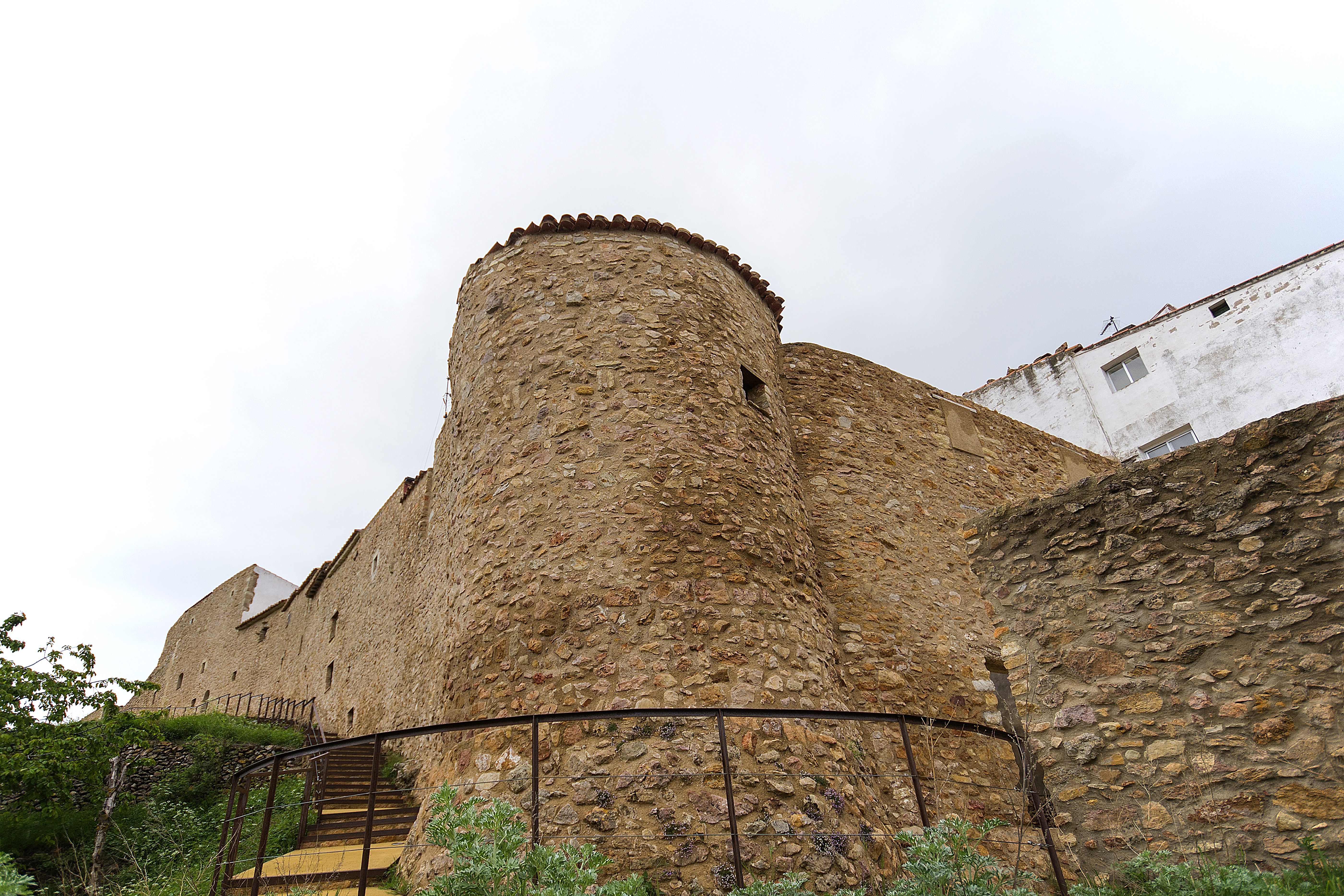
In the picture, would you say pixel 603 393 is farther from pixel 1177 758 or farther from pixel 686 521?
pixel 1177 758

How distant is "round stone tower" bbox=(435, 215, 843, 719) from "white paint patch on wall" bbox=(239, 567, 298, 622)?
19.6 m

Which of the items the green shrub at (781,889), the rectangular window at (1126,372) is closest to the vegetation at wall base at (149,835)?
the green shrub at (781,889)

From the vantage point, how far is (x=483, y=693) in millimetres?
5781

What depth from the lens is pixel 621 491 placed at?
20.5ft

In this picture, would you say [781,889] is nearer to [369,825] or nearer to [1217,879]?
[1217,879]

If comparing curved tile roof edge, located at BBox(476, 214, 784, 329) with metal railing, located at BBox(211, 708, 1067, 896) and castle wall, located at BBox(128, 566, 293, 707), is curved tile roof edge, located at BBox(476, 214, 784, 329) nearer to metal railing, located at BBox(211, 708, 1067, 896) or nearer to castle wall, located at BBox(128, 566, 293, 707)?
metal railing, located at BBox(211, 708, 1067, 896)

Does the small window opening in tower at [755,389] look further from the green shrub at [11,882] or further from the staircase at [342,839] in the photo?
the green shrub at [11,882]

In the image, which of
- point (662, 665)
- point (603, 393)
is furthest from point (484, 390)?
point (662, 665)

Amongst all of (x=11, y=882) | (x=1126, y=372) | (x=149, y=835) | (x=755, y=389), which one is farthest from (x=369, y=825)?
(x=1126, y=372)

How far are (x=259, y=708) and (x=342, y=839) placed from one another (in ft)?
51.1

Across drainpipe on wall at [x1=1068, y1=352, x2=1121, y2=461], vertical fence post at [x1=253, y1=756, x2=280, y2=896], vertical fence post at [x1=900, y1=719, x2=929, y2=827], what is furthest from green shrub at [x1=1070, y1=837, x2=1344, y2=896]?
drainpipe on wall at [x1=1068, y1=352, x2=1121, y2=461]

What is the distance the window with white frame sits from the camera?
15086mm

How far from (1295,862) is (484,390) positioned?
6775 mm

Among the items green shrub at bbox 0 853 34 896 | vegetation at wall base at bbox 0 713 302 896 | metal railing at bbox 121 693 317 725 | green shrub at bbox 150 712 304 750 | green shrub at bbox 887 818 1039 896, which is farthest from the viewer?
metal railing at bbox 121 693 317 725
